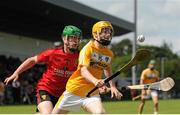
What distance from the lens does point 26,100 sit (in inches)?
1415

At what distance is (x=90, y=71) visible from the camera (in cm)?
963

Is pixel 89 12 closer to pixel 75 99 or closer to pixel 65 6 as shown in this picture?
pixel 65 6

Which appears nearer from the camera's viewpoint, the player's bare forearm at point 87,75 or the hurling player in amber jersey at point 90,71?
the player's bare forearm at point 87,75

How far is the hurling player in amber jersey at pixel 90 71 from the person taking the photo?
9484 millimetres

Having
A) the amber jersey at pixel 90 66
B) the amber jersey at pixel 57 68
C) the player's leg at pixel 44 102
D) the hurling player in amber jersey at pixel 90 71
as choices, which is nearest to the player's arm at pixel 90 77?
the hurling player in amber jersey at pixel 90 71

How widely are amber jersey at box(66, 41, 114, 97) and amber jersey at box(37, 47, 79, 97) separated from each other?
36 cm

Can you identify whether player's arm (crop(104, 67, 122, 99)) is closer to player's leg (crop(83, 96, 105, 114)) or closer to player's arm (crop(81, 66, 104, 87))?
player's leg (crop(83, 96, 105, 114))

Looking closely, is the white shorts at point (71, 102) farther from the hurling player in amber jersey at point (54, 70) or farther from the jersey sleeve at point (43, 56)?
the jersey sleeve at point (43, 56)

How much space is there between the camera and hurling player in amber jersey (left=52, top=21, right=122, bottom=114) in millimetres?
9484

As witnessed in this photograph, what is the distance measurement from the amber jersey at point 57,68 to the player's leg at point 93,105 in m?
0.80

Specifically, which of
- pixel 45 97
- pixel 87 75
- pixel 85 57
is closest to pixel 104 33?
pixel 85 57

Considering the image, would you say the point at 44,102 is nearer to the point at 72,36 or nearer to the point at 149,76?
the point at 72,36

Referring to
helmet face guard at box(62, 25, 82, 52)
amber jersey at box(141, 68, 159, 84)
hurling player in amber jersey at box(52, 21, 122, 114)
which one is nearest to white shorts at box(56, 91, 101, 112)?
hurling player in amber jersey at box(52, 21, 122, 114)

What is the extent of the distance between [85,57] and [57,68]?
0.97 meters
